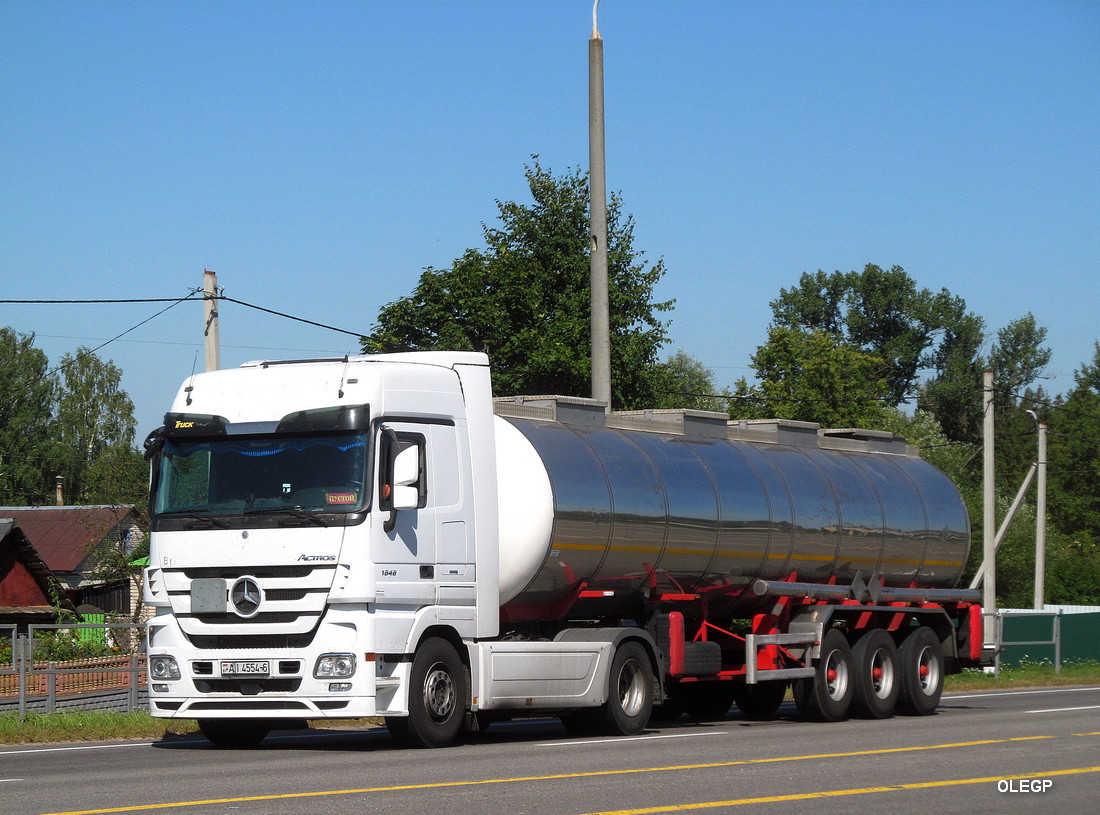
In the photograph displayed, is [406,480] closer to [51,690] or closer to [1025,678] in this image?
[51,690]

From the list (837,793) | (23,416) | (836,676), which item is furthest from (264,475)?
(23,416)

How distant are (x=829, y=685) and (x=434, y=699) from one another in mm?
7084

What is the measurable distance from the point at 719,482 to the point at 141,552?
910 inches

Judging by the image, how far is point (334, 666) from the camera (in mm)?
13758

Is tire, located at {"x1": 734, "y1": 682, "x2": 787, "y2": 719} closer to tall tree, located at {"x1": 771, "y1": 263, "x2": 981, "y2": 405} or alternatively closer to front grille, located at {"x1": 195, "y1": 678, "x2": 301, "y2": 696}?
front grille, located at {"x1": 195, "y1": 678, "x2": 301, "y2": 696}

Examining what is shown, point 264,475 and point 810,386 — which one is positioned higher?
point 810,386

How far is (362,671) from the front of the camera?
1370cm

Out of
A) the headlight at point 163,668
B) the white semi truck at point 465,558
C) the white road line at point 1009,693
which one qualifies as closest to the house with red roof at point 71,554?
the white road line at point 1009,693

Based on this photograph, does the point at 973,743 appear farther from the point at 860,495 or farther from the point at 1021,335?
the point at 1021,335

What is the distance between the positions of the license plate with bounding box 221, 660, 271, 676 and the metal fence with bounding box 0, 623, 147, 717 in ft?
24.4

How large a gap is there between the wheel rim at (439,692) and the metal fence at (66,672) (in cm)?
809

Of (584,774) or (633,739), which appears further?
(633,739)

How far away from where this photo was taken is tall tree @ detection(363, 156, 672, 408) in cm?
4191

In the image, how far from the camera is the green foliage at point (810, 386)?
237 ft
